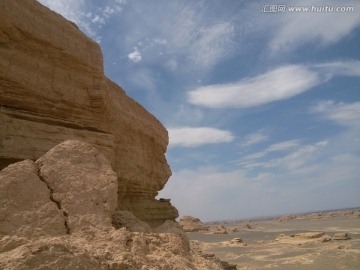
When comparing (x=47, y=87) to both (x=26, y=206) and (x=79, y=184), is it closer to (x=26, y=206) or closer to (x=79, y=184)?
(x=79, y=184)

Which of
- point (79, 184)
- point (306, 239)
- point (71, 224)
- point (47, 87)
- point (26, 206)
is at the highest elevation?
point (47, 87)

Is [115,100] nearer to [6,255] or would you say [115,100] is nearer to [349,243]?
[6,255]

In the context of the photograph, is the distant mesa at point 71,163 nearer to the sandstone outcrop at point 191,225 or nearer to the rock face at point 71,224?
the rock face at point 71,224

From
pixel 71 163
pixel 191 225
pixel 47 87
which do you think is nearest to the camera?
pixel 71 163

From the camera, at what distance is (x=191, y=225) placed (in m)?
47.6

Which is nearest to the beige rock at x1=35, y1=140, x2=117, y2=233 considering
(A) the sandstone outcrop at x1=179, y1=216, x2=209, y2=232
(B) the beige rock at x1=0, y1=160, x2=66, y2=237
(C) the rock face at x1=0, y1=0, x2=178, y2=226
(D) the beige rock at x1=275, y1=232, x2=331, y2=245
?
(B) the beige rock at x1=0, y1=160, x2=66, y2=237

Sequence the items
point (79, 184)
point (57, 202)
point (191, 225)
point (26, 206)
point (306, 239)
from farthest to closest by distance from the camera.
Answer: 1. point (191, 225)
2. point (306, 239)
3. point (79, 184)
4. point (57, 202)
5. point (26, 206)

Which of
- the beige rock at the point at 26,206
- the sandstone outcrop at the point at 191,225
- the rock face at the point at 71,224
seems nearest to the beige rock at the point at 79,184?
the rock face at the point at 71,224

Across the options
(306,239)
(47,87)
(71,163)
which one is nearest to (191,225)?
(306,239)

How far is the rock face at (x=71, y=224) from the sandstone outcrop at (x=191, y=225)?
4187 centimetres

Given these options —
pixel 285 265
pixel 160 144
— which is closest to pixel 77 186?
pixel 160 144

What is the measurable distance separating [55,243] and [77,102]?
16.3 ft

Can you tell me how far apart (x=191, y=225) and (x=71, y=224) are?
4542cm

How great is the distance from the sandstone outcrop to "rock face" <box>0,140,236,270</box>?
41.9 metres
